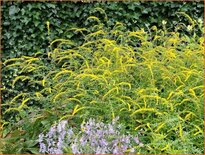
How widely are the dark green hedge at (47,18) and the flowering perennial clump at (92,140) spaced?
2230 millimetres

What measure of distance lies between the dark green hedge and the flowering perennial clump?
2230 millimetres

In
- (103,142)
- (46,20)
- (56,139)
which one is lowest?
(56,139)

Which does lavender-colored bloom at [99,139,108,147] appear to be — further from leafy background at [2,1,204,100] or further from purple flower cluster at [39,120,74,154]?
leafy background at [2,1,204,100]

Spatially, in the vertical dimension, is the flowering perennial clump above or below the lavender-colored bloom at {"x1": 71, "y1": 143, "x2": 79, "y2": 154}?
below

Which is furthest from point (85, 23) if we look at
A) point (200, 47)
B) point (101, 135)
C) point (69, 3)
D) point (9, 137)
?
point (101, 135)

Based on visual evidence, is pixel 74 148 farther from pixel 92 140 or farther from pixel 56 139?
pixel 56 139

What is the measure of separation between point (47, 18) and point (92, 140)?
2534 millimetres

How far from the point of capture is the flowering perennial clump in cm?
239

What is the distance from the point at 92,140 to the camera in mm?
2463

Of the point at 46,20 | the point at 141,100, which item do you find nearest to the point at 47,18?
the point at 46,20

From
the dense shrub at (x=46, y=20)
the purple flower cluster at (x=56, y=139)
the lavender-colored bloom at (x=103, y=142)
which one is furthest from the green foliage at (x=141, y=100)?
the dense shrub at (x=46, y=20)

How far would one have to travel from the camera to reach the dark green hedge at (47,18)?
4711mm

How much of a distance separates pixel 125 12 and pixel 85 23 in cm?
47

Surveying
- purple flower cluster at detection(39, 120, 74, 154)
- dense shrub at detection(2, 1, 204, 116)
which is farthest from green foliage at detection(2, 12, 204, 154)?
dense shrub at detection(2, 1, 204, 116)
